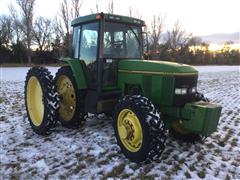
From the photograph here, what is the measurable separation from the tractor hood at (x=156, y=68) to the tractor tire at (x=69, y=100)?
3.84 ft

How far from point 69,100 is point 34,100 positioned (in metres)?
0.94

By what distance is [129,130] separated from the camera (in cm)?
511

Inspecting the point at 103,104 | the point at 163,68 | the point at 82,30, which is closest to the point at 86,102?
the point at 103,104

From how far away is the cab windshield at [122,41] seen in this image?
610cm

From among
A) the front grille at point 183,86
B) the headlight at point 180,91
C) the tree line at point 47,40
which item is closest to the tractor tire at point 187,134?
the front grille at point 183,86

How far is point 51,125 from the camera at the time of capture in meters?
6.21

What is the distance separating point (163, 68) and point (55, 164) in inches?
92.6

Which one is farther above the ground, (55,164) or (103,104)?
(103,104)

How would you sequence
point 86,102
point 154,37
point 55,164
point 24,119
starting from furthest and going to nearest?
point 154,37 → point 24,119 → point 86,102 → point 55,164

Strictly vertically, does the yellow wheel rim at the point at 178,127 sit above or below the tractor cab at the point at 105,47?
below

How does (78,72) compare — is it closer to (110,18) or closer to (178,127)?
(110,18)

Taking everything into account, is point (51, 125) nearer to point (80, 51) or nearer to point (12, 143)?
point (12, 143)

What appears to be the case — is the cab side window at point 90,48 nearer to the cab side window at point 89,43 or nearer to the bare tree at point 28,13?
the cab side window at point 89,43

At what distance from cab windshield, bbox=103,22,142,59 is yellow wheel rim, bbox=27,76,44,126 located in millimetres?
1885
